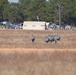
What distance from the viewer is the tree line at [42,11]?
400 feet

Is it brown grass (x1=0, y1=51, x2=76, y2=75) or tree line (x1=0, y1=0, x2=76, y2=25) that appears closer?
brown grass (x1=0, y1=51, x2=76, y2=75)

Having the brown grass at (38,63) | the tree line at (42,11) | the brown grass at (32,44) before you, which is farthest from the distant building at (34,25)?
the brown grass at (38,63)

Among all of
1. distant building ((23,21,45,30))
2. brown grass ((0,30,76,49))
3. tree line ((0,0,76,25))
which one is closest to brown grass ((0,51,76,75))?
brown grass ((0,30,76,49))

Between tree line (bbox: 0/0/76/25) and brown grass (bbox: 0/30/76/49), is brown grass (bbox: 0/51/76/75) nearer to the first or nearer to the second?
brown grass (bbox: 0/30/76/49)

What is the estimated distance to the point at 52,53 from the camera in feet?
74.2

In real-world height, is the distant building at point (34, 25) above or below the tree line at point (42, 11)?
below

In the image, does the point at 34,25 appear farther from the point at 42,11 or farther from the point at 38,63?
the point at 38,63

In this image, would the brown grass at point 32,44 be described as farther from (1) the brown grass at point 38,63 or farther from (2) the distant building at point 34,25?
(2) the distant building at point 34,25

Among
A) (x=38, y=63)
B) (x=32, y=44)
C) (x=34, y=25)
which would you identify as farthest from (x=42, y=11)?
(x=38, y=63)

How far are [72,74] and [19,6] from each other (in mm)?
124225

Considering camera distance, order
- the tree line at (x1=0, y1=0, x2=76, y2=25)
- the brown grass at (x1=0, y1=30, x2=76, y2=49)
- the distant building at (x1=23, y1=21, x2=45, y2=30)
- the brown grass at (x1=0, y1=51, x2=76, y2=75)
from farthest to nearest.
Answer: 1. the tree line at (x1=0, y1=0, x2=76, y2=25)
2. the distant building at (x1=23, y1=21, x2=45, y2=30)
3. the brown grass at (x1=0, y1=30, x2=76, y2=49)
4. the brown grass at (x1=0, y1=51, x2=76, y2=75)

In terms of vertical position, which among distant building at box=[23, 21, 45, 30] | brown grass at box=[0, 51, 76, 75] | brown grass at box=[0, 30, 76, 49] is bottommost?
distant building at box=[23, 21, 45, 30]

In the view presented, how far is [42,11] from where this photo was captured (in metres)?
123

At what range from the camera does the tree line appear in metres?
122
